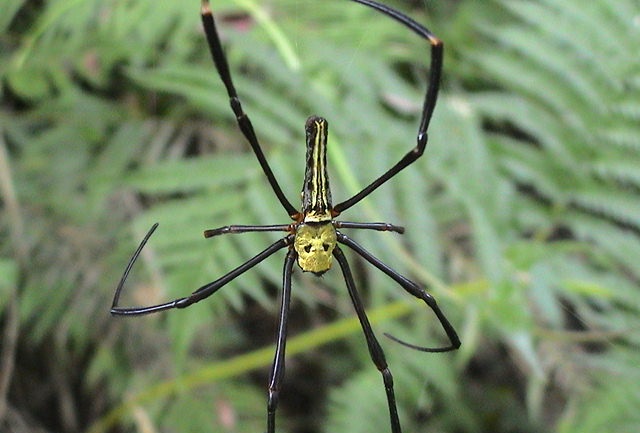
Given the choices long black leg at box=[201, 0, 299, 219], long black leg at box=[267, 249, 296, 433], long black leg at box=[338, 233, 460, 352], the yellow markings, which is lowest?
long black leg at box=[267, 249, 296, 433]

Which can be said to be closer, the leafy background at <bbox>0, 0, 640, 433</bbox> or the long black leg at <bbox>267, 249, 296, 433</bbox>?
the long black leg at <bbox>267, 249, 296, 433</bbox>

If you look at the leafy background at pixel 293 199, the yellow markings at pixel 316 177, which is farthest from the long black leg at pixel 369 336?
the leafy background at pixel 293 199

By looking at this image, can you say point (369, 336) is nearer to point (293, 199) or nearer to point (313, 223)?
point (313, 223)

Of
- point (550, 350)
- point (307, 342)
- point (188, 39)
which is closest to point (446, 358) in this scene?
point (550, 350)

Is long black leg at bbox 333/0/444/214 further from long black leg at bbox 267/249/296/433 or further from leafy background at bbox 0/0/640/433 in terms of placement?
leafy background at bbox 0/0/640/433

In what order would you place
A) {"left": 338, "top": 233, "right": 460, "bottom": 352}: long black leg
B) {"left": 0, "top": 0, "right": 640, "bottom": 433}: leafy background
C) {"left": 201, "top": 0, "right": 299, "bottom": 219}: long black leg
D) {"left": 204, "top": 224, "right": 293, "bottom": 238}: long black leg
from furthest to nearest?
{"left": 0, "top": 0, "right": 640, "bottom": 433}: leafy background → {"left": 338, "top": 233, "right": 460, "bottom": 352}: long black leg → {"left": 204, "top": 224, "right": 293, "bottom": 238}: long black leg → {"left": 201, "top": 0, "right": 299, "bottom": 219}: long black leg

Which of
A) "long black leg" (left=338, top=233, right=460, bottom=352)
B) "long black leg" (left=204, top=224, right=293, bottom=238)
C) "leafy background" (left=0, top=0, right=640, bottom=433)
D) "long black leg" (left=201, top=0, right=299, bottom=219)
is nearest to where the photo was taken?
"long black leg" (left=201, top=0, right=299, bottom=219)

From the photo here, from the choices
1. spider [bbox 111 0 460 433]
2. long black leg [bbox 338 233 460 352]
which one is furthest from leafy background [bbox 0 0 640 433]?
spider [bbox 111 0 460 433]

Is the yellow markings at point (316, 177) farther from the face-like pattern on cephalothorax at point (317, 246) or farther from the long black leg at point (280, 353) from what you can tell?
the long black leg at point (280, 353)

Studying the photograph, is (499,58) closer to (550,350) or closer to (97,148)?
(550,350)
